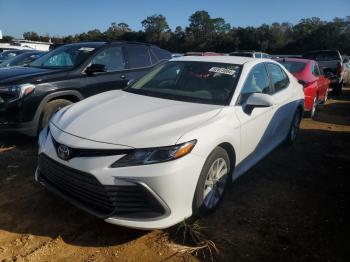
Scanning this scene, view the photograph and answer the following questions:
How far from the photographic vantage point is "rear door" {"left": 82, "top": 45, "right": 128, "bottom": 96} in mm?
5992

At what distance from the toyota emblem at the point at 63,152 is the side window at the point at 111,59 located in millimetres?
3360

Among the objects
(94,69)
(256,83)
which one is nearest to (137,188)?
(256,83)

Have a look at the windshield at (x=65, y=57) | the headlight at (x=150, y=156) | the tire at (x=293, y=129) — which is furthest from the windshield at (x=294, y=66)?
the headlight at (x=150, y=156)

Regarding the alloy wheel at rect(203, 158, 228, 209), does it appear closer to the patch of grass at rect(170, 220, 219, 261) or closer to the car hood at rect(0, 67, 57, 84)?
the patch of grass at rect(170, 220, 219, 261)

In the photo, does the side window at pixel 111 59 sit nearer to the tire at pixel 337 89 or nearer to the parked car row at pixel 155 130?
the parked car row at pixel 155 130

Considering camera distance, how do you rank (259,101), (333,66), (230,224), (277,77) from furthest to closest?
(333,66) → (277,77) → (259,101) → (230,224)

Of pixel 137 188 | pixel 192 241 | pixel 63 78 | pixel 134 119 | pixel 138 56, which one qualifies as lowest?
pixel 192 241

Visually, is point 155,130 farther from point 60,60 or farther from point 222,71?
point 60,60

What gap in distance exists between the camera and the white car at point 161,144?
281cm

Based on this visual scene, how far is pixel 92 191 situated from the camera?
288cm

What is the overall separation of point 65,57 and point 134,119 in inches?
142

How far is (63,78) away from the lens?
5.64m

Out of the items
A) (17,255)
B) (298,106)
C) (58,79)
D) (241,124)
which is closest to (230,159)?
(241,124)

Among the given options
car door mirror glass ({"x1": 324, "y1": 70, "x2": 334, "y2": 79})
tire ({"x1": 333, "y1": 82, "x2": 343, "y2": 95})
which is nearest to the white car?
car door mirror glass ({"x1": 324, "y1": 70, "x2": 334, "y2": 79})
